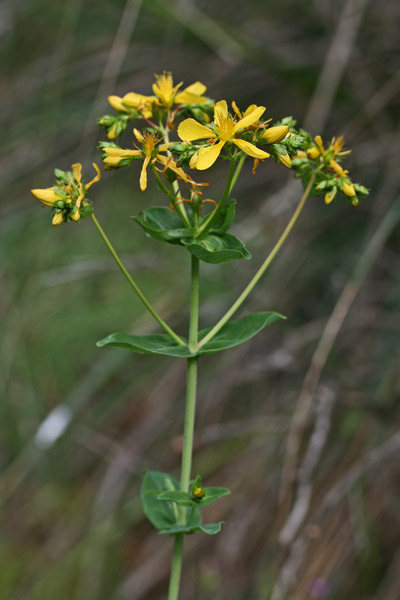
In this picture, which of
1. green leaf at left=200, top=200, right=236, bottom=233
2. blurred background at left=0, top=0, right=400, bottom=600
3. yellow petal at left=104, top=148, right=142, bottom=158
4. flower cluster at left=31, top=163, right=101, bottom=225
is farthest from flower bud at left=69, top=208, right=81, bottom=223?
blurred background at left=0, top=0, right=400, bottom=600

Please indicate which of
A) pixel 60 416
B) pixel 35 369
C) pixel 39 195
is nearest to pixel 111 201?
pixel 35 369

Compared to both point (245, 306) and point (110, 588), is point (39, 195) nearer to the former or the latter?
point (245, 306)

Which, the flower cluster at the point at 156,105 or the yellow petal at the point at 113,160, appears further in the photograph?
the flower cluster at the point at 156,105

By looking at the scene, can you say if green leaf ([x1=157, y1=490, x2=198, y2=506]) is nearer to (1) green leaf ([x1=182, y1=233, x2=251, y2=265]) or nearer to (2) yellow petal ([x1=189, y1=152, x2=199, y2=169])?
(1) green leaf ([x1=182, y1=233, x2=251, y2=265])

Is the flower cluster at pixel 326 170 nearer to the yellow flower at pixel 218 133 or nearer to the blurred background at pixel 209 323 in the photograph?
the yellow flower at pixel 218 133

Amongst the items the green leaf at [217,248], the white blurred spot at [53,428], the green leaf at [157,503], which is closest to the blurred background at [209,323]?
the white blurred spot at [53,428]
